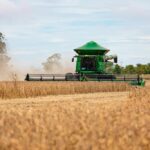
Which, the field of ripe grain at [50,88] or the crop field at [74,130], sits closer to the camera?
the crop field at [74,130]

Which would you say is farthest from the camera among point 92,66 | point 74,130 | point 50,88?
point 92,66

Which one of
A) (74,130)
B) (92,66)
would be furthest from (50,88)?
(74,130)

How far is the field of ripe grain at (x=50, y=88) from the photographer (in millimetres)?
24688

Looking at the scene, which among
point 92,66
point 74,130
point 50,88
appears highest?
point 92,66

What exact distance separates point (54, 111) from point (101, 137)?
1572 mm

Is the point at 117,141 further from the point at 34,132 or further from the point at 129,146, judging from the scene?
the point at 34,132

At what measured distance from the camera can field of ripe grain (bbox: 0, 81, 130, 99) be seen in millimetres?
24688

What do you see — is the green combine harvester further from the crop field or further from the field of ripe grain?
the crop field

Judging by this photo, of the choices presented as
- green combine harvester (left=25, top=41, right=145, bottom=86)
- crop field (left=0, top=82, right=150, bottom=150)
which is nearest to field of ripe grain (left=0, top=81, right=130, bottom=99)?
green combine harvester (left=25, top=41, right=145, bottom=86)

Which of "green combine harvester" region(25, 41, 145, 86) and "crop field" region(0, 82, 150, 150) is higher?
"green combine harvester" region(25, 41, 145, 86)

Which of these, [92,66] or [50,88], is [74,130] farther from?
[92,66]

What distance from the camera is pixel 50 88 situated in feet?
87.6

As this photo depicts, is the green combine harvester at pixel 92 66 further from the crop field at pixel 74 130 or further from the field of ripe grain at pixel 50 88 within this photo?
the crop field at pixel 74 130

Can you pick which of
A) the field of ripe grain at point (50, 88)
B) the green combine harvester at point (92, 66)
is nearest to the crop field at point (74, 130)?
the field of ripe grain at point (50, 88)
